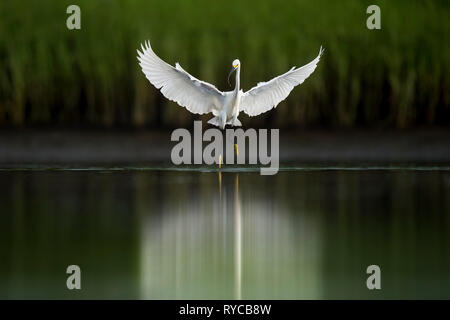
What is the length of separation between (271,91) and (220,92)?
2.23ft

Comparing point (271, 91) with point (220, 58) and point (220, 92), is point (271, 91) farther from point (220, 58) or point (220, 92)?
point (220, 58)

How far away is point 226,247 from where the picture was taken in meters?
6.04

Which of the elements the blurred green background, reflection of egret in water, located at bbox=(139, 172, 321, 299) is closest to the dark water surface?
reflection of egret in water, located at bbox=(139, 172, 321, 299)

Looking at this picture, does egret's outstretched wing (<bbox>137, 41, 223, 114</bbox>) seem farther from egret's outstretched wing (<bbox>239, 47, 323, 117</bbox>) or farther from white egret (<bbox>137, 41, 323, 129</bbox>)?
egret's outstretched wing (<bbox>239, 47, 323, 117</bbox>)

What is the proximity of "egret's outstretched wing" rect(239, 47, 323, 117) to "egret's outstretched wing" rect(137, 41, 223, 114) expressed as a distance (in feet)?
1.28

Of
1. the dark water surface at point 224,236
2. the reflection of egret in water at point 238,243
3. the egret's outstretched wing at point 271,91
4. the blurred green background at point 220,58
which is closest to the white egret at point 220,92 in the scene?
the egret's outstretched wing at point 271,91

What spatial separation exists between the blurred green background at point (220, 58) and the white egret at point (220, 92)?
1114mm

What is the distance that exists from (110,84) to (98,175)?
244 cm

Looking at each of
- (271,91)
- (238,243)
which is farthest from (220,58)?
(238,243)

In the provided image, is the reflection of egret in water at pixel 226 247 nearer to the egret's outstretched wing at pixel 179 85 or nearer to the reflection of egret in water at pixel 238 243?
the reflection of egret in water at pixel 238 243

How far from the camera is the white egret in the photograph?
423 inches

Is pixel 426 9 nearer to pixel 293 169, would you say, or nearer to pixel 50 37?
pixel 293 169

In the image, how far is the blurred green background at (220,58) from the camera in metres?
12.5
